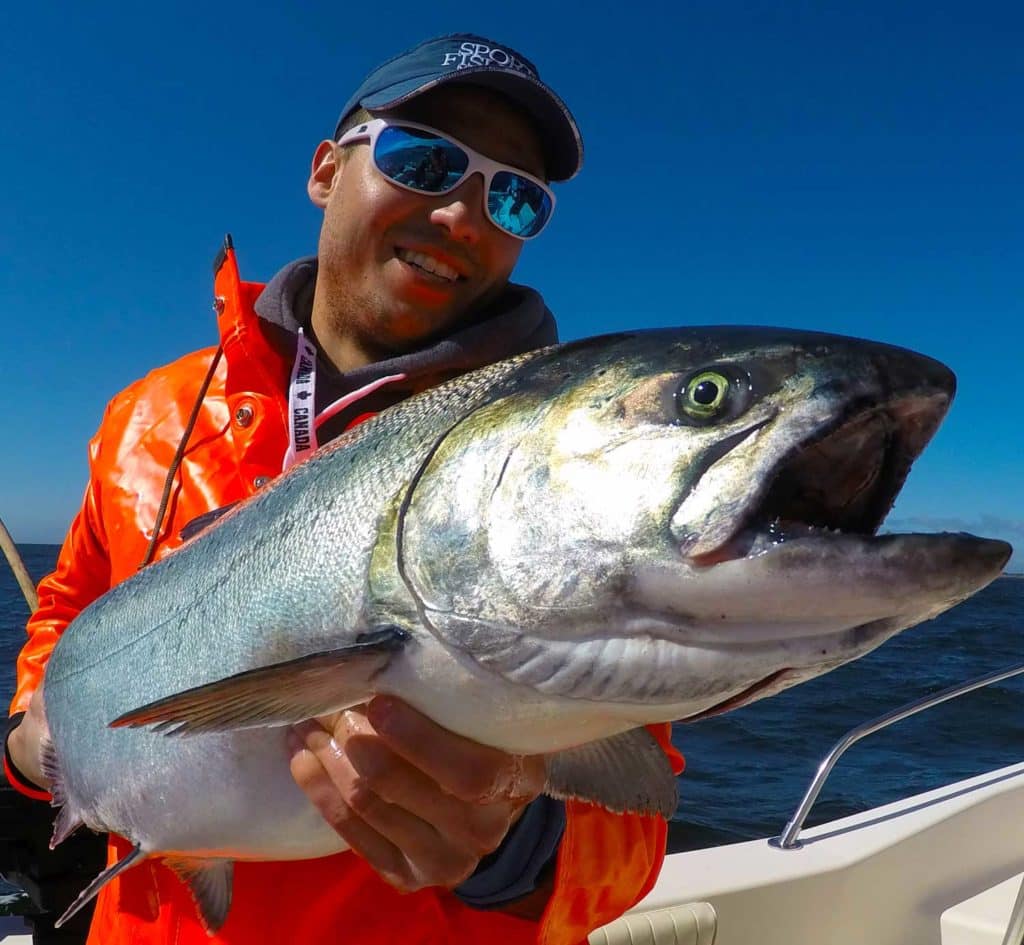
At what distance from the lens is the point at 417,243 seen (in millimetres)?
2676

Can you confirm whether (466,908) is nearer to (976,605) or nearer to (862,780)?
(862,780)

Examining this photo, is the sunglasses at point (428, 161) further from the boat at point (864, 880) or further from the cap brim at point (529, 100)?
the boat at point (864, 880)

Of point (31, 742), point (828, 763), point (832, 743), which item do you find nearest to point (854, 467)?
point (31, 742)

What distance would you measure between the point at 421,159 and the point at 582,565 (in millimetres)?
1810

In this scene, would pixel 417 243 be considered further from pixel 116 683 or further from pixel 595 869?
pixel 595 869

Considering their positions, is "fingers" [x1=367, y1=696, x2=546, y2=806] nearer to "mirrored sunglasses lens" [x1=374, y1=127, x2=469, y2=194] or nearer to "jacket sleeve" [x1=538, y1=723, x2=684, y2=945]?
"jacket sleeve" [x1=538, y1=723, x2=684, y2=945]

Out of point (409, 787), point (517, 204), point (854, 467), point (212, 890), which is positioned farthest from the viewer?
point (517, 204)

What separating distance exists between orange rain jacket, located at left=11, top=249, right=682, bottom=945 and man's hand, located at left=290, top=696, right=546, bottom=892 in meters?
0.31

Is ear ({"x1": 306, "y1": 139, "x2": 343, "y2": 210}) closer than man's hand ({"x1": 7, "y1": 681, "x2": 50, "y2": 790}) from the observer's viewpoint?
No

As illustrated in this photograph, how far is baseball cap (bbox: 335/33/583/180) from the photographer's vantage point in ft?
8.54

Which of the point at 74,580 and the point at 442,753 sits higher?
the point at 74,580

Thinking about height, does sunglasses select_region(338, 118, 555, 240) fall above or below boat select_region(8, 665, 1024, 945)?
above

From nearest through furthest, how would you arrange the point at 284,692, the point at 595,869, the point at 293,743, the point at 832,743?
the point at 284,692, the point at 293,743, the point at 595,869, the point at 832,743

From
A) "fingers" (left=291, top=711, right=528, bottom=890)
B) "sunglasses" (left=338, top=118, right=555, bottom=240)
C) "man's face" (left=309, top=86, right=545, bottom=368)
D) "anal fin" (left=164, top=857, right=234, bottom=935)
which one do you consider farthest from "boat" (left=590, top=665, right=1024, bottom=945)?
"sunglasses" (left=338, top=118, right=555, bottom=240)
